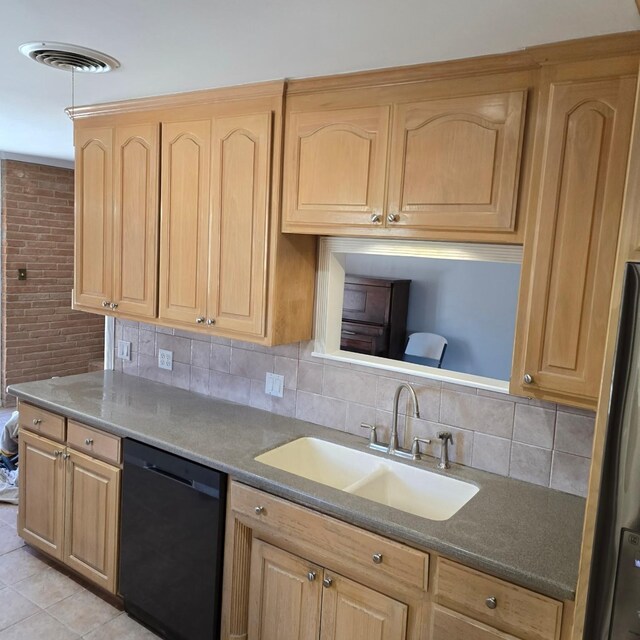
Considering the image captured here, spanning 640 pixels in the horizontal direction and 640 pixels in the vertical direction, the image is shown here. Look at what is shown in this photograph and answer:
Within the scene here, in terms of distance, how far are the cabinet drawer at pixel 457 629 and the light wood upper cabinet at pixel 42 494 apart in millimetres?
1888

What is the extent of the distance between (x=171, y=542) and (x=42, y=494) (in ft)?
3.18

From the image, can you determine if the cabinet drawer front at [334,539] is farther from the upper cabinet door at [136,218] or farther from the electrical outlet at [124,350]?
the electrical outlet at [124,350]

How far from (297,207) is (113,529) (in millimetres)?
1613

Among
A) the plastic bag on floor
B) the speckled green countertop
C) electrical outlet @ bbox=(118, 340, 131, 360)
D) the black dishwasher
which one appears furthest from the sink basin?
the plastic bag on floor

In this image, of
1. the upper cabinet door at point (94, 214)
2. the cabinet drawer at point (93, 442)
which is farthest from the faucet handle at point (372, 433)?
the upper cabinet door at point (94, 214)

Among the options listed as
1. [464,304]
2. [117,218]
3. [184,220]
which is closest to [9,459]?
[117,218]

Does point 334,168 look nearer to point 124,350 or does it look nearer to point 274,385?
point 274,385

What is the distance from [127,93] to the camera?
104 inches

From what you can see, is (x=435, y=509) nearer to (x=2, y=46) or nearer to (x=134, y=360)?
(x=134, y=360)

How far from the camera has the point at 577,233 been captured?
67.4 inches

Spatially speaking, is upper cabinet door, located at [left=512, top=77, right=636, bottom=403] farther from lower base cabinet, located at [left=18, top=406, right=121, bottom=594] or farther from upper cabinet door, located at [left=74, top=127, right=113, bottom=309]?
upper cabinet door, located at [left=74, top=127, right=113, bottom=309]

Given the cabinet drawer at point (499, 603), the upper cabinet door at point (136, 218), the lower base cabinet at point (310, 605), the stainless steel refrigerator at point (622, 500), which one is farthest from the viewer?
the upper cabinet door at point (136, 218)

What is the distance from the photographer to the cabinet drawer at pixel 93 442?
2.51m

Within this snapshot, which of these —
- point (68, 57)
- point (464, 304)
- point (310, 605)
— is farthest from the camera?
point (464, 304)
